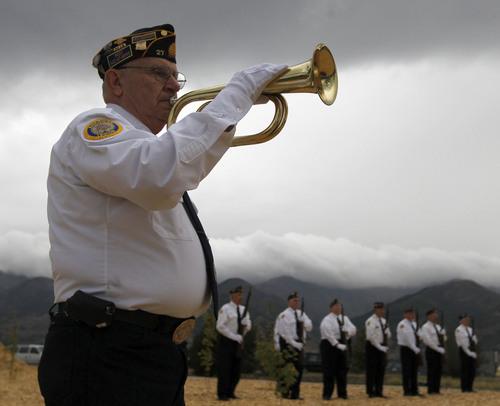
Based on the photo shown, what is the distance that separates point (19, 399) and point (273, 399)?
459 cm

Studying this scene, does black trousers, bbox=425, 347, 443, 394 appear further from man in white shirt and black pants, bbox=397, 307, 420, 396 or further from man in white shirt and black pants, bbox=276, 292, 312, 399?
man in white shirt and black pants, bbox=276, 292, 312, 399

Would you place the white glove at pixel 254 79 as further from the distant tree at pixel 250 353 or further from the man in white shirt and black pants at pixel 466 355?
the distant tree at pixel 250 353

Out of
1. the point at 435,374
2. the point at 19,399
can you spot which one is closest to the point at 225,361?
the point at 19,399

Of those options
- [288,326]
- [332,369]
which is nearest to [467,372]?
[332,369]

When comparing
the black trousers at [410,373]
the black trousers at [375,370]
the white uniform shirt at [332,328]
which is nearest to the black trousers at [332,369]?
the white uniform shirt at [332,328]

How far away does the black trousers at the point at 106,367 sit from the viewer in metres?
1.93

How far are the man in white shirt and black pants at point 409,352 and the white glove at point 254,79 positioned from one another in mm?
13943

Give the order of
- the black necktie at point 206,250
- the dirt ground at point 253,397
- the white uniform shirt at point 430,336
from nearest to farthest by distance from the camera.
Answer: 1. the black necktie at point 206,250
2. the dirt ground at point 253,397
3. the white uniform shirt at point 430,336

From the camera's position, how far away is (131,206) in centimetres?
201

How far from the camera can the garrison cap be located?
7.81ft

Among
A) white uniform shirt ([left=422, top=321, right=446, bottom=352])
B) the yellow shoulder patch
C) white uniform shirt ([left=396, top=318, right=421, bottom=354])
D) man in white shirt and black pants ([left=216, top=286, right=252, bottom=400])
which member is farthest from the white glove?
white uniform shirt ([left=422, top=321, right=446, bottom=352])

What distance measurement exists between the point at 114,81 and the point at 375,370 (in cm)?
1327

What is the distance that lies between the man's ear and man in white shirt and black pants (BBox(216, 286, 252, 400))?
9.71 meters

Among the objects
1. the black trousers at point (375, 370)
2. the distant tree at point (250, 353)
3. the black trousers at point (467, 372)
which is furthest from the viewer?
the distant tree at point (250, 353)
